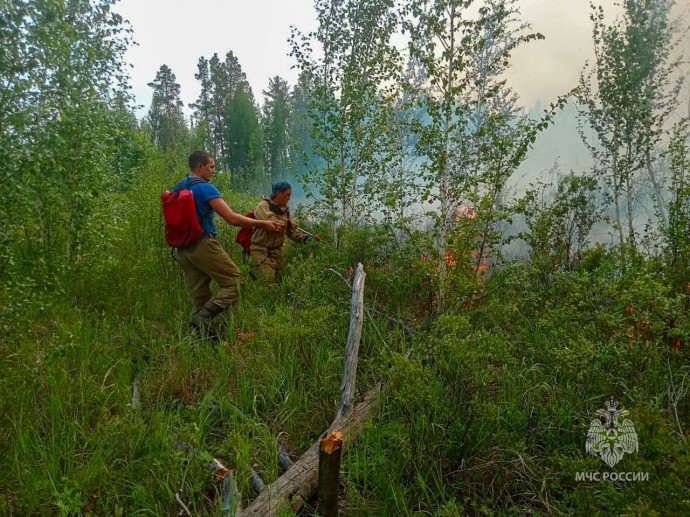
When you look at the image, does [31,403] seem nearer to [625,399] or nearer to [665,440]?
[665,440]

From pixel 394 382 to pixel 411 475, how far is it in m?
0.59

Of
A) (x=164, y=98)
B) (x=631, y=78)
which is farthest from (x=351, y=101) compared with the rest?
(x=164, y=98)

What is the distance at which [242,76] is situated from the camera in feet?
153

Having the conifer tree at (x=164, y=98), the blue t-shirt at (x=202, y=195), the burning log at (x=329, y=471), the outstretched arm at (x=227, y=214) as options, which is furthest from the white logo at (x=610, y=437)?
the conifer tree at (x=164, y=98)

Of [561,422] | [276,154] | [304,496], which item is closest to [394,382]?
[304,496]

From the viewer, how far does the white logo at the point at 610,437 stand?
90.7 inches

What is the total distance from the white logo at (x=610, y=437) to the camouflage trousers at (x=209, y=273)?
388 cm

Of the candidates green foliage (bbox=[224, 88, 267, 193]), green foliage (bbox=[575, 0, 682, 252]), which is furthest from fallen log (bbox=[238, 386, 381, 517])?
green foliage (bbox=[224, 88, 267, 193])

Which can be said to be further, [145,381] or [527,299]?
[527,299]

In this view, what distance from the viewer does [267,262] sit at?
6324mm

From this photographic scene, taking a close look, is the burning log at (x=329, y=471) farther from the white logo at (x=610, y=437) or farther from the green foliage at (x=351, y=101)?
the green foliage at (x=351, y=101)

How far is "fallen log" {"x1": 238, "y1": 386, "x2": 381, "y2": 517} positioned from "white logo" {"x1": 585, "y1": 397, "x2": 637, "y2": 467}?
152cm

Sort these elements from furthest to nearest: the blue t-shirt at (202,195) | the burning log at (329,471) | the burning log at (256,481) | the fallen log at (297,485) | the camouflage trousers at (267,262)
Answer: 1. the camouflage trousers at (267,262)
2. the blue t-shirt at (202,195)
3. the burning log at (256,481)
4. the fallen log at (297,485)
5. the burning log at (329,471)

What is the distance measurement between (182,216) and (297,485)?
321 cm
